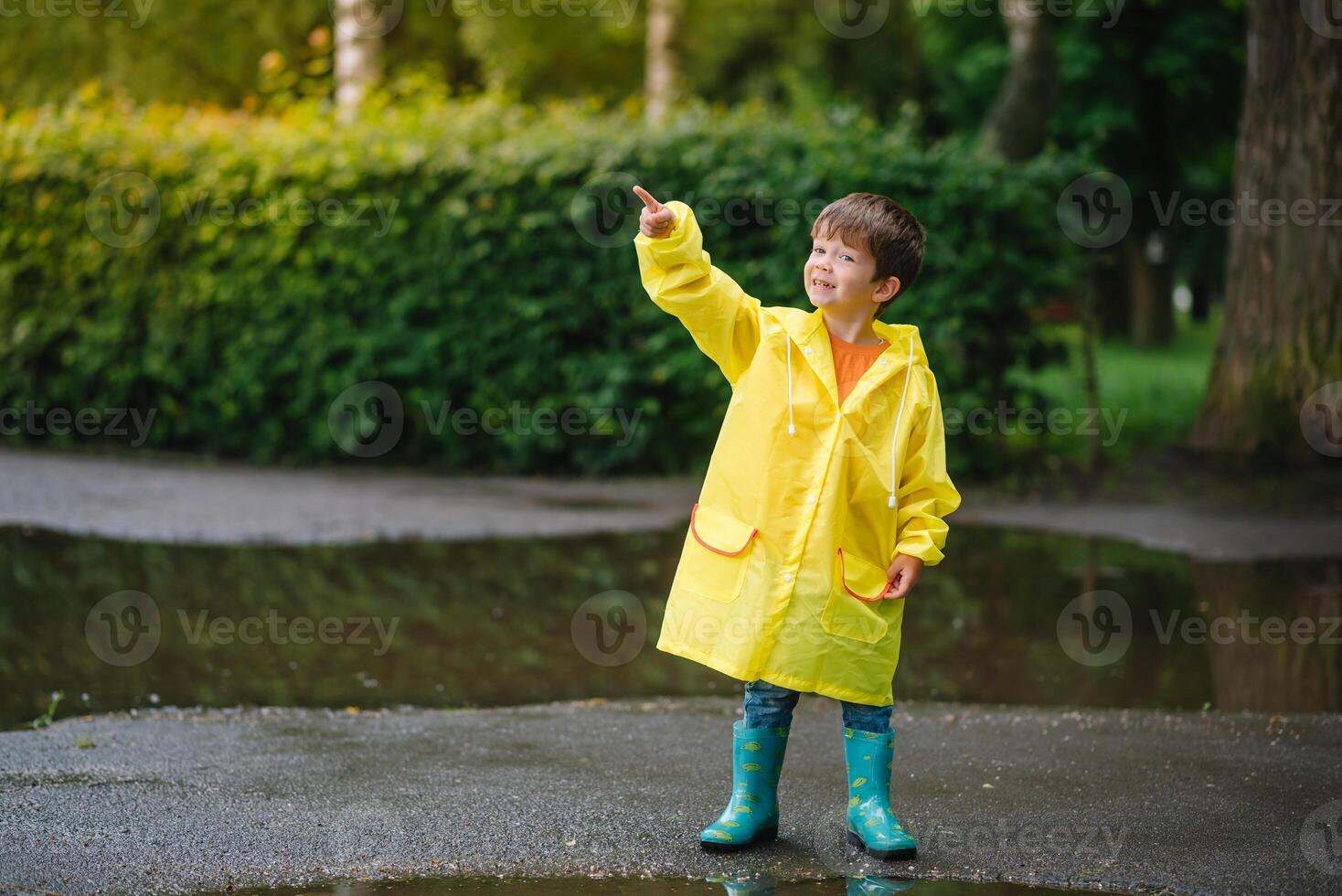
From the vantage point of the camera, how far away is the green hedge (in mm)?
9836

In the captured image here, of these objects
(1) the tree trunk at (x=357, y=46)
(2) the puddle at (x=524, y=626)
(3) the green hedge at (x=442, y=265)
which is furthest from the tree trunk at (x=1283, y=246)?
(1) the tree trunk at (x=357, y=46)

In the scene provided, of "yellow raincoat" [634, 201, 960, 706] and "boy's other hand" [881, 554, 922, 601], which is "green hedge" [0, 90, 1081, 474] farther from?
"boy's other hand" [881, 554, 922, 601]

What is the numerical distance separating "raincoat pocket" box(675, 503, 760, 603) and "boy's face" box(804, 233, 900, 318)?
24.1 inches

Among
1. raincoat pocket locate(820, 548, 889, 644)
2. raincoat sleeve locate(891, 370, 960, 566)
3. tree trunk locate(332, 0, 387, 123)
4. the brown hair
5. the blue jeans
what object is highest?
tree trunk locate(332, 0, 387, 123)

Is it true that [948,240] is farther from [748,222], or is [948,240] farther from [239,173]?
[239,173]

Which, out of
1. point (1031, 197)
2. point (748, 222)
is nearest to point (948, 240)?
point (1031, 197)

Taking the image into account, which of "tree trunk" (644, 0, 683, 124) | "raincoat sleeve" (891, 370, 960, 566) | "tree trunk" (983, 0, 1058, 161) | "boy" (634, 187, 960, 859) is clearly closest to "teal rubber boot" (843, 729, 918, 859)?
"boy" (634, 187, 960, 859)

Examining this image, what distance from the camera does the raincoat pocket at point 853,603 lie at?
3557 millimetres

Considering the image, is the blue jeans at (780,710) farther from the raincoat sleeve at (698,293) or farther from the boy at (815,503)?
the raincoat sleeve at (698,293)

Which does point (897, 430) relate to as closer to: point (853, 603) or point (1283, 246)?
point (853, 603)

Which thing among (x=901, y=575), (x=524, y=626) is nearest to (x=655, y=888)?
(x=901, y=575)

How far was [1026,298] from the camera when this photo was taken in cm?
985

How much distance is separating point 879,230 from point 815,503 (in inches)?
28.2

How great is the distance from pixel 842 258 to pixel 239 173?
8562 mm
